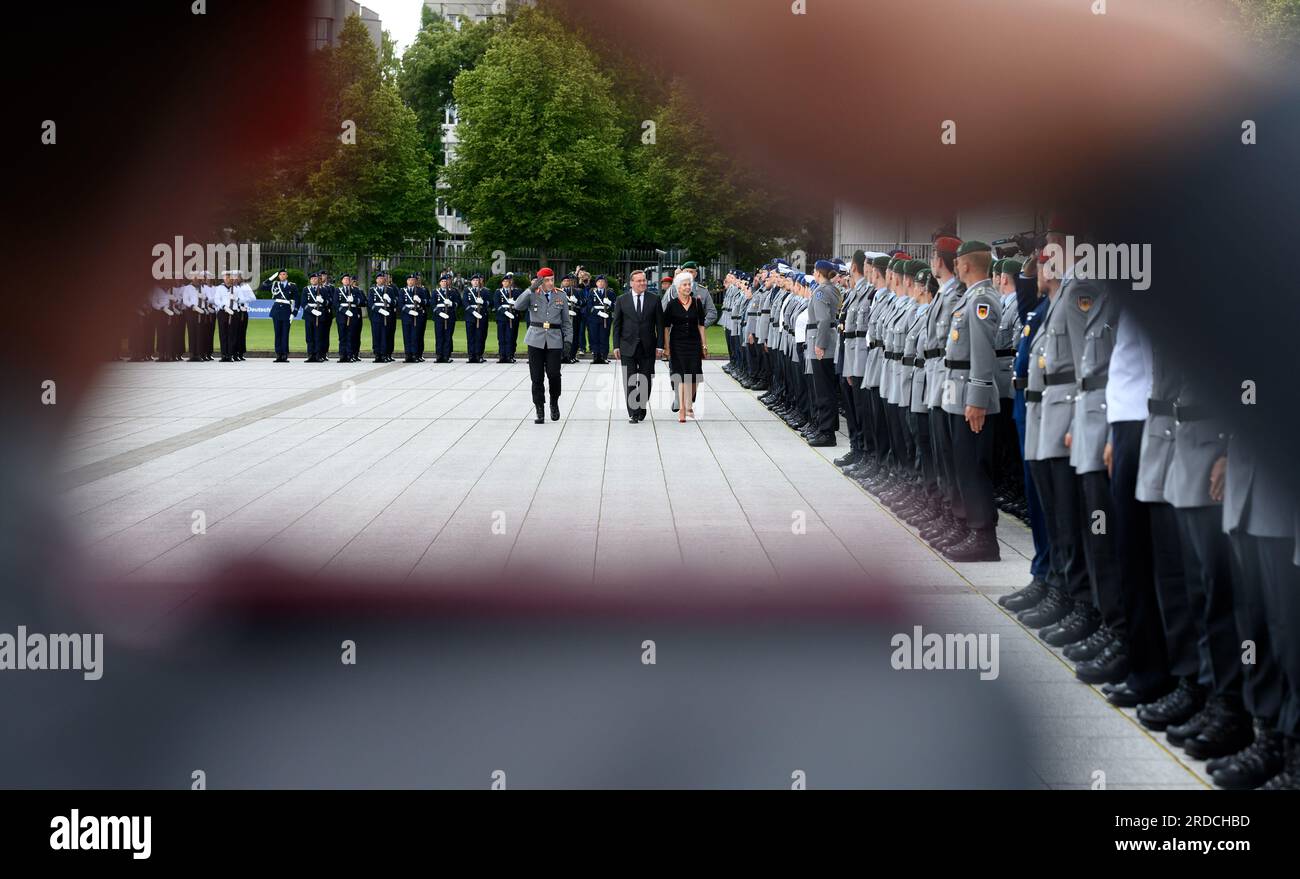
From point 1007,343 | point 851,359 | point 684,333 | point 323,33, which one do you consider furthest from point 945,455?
point 684,333

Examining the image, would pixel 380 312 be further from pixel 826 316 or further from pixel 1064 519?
pixel 1064 519

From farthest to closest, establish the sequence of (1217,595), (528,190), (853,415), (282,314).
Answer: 1. (528,190)
2. (282,314)
3. (853,415)
4. (1217,595)

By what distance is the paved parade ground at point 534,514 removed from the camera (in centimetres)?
583

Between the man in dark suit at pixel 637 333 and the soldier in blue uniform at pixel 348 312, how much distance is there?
13336mm

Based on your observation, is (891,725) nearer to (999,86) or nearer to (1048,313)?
(1048,313)

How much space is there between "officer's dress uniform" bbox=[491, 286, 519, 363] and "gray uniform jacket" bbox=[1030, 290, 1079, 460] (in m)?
25.1

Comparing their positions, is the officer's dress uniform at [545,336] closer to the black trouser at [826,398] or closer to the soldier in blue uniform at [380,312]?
the black trouser at [826,398]

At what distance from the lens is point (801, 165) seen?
2.06 m

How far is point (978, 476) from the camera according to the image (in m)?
8.65

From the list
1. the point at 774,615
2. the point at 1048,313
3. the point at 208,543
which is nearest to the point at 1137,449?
the point at 1048,313

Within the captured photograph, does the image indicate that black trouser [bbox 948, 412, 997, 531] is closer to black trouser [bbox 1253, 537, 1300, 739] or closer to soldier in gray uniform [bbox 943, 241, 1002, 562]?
soldier in gray uniform [bbox 943, 241, 1002, 562]

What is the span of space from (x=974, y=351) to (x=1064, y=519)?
7.10 feet

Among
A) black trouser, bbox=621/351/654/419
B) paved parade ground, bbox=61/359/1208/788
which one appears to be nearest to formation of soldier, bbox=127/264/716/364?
black trouser, bbox=621/351/654/419

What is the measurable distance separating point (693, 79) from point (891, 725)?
351cm
